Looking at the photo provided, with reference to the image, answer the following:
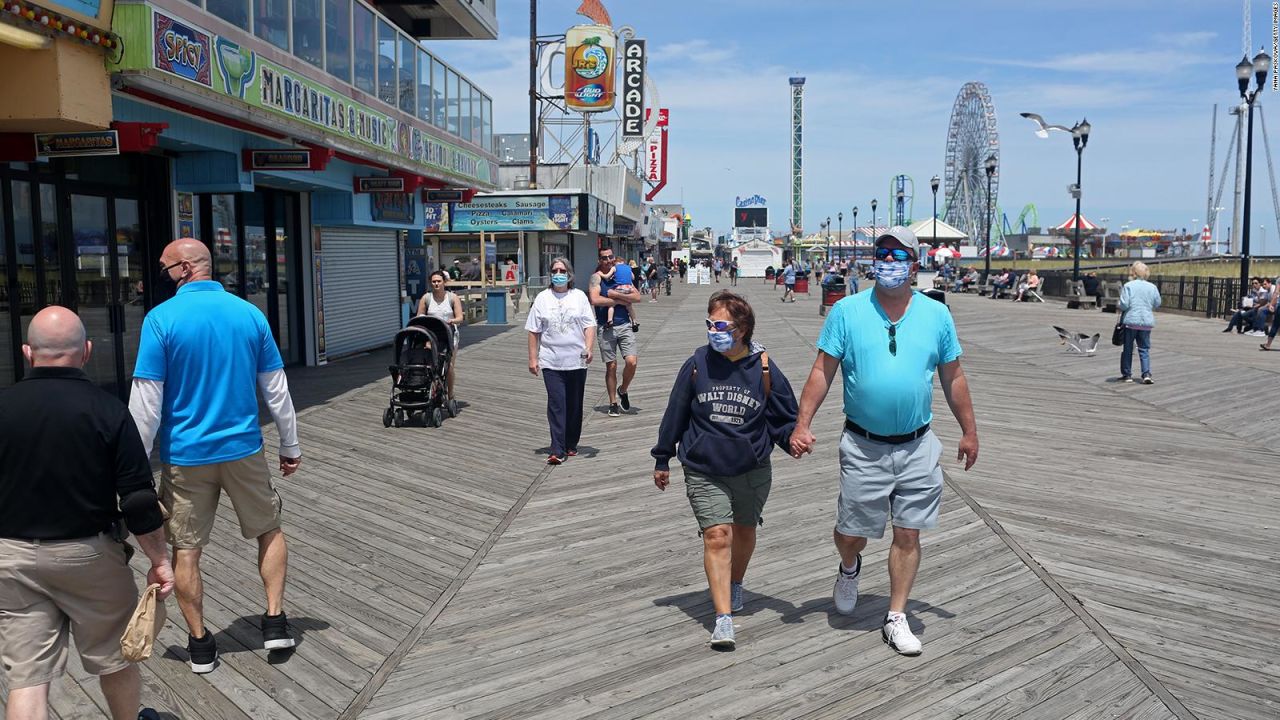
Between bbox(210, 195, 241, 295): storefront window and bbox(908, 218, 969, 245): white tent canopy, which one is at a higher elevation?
bbox(908, 218, 969, 245): white tent canopy

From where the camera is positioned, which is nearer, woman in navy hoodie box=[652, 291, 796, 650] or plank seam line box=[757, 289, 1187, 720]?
plank seam line box=[757, 289, 1187, 720]

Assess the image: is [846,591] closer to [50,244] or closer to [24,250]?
[24,250]

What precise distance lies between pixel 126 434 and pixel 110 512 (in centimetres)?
27

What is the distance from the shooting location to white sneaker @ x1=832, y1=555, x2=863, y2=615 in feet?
16.5

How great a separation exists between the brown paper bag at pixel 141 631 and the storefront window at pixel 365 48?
1115 cm

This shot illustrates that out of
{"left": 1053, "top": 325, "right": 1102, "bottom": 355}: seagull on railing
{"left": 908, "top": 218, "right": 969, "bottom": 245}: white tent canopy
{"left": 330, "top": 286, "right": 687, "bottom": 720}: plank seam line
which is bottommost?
{"left": 330, "top": 286, "right": 687, "bottom": 720}: plank seam line

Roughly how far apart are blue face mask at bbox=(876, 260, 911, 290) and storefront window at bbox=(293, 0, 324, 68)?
893 centimetres

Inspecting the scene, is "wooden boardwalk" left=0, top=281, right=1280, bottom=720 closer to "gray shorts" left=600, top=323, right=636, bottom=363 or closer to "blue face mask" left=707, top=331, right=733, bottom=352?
"gray shorts" left=600, top=323, right=636, bottom=363

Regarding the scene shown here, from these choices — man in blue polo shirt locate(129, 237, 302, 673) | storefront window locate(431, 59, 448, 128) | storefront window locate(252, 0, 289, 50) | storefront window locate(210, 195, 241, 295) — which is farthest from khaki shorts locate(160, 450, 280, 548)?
storefront window locate(431, 59, 448, 128)

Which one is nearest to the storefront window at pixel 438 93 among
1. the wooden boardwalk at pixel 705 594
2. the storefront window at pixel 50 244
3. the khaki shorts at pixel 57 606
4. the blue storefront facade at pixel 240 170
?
the blue storefront facade at pixel 240 170

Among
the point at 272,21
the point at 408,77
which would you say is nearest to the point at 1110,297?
the point at 408,77

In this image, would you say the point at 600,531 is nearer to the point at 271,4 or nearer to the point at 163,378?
the point at 163,378

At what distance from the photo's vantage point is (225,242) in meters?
13.7

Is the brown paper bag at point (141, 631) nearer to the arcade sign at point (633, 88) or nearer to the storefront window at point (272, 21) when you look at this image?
the storefront window at point (272, 21)
